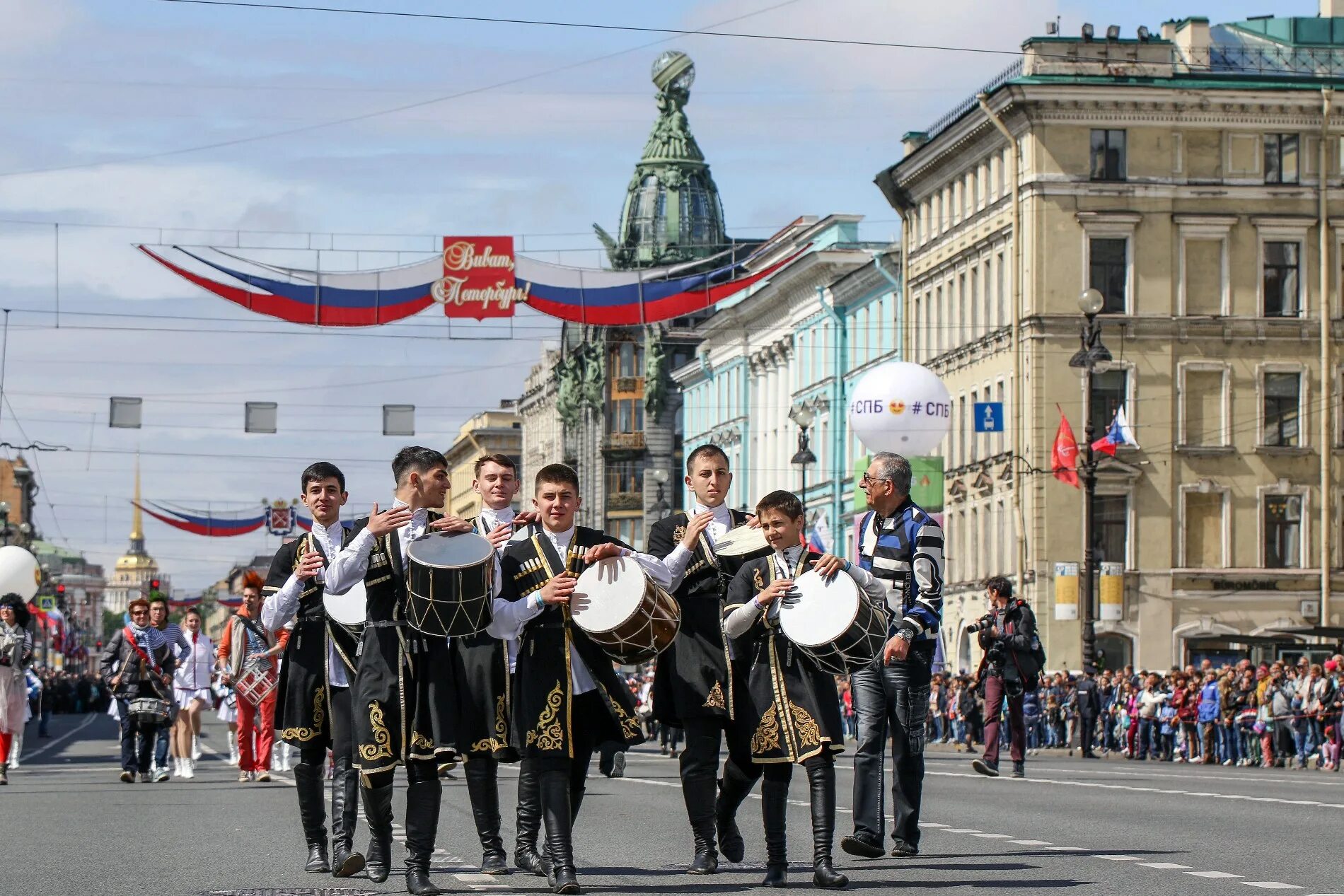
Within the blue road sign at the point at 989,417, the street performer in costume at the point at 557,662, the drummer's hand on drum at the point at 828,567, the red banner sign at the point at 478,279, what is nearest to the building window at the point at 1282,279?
the blue road sign at the point at 989,417

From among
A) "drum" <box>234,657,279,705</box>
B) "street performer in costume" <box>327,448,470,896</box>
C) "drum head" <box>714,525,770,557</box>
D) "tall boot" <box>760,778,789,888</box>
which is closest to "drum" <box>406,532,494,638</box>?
"street performer in costume" <box>327,448,470,896</box>

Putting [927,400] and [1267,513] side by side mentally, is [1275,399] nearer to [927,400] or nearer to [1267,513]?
[1267,513]

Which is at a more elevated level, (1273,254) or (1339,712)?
(1273,254)

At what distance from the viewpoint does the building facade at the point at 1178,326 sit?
63156 mm

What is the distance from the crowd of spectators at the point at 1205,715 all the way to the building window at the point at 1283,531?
1704 centimetres

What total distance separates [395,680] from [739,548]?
177 cm

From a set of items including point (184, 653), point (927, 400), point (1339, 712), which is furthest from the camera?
point (1339, 712)

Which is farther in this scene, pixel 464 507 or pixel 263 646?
pixel 464 507

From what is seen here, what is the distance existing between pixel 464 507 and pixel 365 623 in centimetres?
17343

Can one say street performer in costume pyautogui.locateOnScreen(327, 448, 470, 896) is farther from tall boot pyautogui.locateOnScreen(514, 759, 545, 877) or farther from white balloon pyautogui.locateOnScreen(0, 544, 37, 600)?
white balloon pyautogui.locateOnScreen(0, 544, 37, 600)

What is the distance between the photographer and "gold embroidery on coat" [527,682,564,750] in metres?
→ 11.5

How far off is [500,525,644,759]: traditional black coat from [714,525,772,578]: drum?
739 millimetres

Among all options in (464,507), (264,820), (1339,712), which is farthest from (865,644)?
(464,507)

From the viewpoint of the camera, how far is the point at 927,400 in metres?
28.1
